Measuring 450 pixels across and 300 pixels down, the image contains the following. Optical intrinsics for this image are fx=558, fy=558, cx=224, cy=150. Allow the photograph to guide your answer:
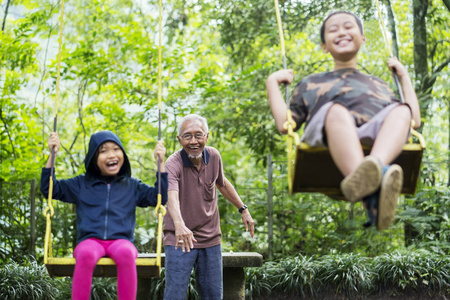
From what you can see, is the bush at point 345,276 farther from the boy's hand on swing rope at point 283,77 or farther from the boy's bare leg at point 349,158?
the boy's bare leg at point 349,158

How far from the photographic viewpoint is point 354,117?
8.41 ft

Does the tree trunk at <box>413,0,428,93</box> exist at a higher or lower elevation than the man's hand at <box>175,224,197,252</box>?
higher

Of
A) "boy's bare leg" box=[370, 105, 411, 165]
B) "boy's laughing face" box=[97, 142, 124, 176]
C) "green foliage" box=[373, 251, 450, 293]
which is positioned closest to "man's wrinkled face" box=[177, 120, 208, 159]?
"boy's laughing face" box=[97, 142, 124, 176]

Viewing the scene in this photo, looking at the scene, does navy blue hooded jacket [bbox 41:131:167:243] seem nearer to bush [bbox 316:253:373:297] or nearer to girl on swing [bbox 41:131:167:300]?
girl on swing [bbox 41:131:167:300]

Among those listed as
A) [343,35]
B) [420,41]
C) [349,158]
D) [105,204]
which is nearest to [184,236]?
[105,204]

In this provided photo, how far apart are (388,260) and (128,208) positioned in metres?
3.74

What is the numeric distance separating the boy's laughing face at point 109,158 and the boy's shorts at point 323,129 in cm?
115

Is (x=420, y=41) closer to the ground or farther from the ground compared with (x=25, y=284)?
farther from the ground

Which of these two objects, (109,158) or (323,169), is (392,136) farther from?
(109,158)

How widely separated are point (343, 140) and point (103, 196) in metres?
1.43

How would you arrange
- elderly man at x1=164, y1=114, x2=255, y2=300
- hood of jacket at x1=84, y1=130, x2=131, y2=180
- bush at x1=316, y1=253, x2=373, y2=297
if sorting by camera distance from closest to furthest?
hood of jacket at x1=84, y1=130, x2=131, y2=180 → elderly man at x1=164, y1=114, x2=255, y2=300 → bush at x1=316, y1=253, x2=373, y2=297

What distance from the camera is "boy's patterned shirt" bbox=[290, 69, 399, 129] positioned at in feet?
8.54

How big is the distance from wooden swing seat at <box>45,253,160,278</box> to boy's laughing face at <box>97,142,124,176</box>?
0.52m

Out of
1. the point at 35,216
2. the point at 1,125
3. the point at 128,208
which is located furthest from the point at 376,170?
the point at 1,125
